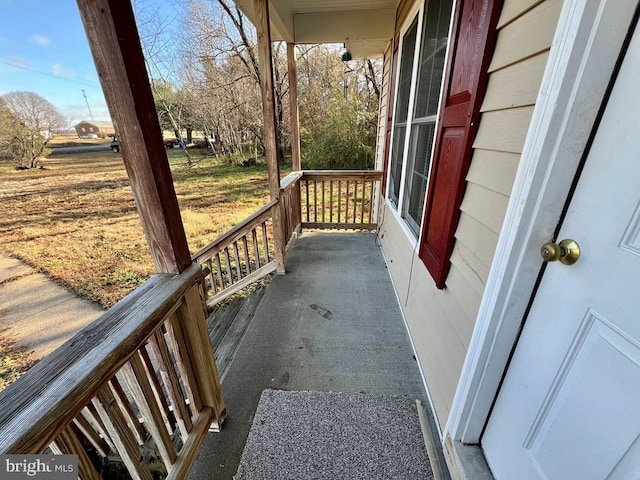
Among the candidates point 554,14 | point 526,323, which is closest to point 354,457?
point 526,323

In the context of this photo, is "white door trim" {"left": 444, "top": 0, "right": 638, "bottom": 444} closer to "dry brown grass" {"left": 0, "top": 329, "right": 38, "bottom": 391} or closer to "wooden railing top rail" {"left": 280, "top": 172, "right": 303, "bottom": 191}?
"wooden railing top rail" {"left": 280, "top": 172, "right": 303, "bottom": 191}

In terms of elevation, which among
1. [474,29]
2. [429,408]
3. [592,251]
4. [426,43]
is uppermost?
[426,43]

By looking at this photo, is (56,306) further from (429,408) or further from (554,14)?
(554,14)

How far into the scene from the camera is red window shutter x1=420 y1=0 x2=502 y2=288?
1.00 metres

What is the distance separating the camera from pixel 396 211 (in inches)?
106

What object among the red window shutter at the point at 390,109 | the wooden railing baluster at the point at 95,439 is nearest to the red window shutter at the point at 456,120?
the wooden railing baluster at the point at 95,439

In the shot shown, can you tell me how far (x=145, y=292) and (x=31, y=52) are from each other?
0.99 meters

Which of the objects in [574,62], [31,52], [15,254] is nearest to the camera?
[574,62]

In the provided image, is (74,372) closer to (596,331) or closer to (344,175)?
(596,331)

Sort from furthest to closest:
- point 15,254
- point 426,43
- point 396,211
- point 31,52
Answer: point 15,254
point 396,211
point 426,43
point 31,52

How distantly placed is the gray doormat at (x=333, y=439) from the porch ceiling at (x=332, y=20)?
147 inches

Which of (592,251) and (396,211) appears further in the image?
(396,211)

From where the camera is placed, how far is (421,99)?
2.03 m

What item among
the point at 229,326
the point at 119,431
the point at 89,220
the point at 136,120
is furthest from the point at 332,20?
the point at 89,220
